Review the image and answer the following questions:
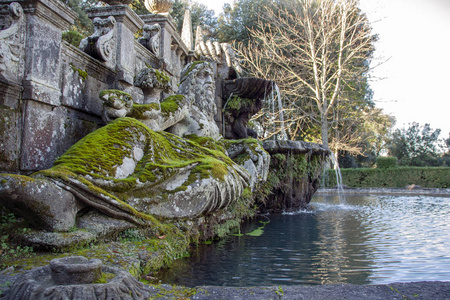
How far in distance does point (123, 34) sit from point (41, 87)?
91.3 inches

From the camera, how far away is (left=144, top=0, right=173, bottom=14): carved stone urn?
25.1ft

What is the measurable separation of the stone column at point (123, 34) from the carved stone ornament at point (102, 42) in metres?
0.14

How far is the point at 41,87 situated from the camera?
12.0 ft

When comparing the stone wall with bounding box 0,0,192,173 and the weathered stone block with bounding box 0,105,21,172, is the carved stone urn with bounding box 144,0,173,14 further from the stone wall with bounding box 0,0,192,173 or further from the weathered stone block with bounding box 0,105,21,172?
the weathered stone block with bounding box 0,105,21,172

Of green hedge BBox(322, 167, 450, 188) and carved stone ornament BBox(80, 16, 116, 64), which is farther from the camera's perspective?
green hedge BBox(322, 167, 450, 188)

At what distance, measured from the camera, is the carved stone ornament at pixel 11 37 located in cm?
332

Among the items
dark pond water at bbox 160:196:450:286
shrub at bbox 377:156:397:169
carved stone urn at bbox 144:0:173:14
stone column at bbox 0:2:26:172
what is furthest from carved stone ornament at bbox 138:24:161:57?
shrub at bbox 377:156:397:169

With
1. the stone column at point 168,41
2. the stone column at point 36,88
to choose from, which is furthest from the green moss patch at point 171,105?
the stone column at point 168,41

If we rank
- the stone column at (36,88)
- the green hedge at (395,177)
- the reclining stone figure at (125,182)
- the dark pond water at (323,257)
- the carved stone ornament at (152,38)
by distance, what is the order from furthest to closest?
the green hedge at (395,177) → the carved stone ornament at (152,38) → the stone column at (36,88) → the dark pond water at (323,257) → the reclining stone figure at (125,182)

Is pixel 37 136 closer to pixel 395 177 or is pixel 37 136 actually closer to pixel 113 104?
pixel 113 104

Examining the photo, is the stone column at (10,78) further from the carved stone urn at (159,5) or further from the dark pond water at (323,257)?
the carved stone urn at (159,5)

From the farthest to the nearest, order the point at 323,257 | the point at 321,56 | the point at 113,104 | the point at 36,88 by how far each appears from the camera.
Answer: the point at 321,56 < the point at 113,104 < the point at 323,257 < the point at 36,88

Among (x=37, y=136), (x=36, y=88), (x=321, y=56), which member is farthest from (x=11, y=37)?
(x=321, y=56)

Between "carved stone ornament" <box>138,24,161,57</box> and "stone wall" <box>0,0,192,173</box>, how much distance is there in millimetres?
2547
